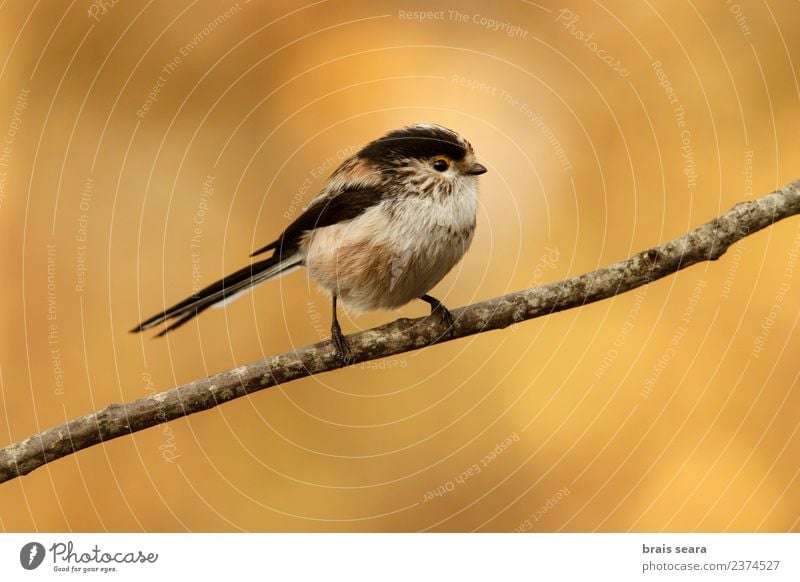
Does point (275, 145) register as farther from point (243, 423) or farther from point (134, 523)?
point (134, 523)

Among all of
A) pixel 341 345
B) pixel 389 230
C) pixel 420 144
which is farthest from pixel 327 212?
pixel 341 345

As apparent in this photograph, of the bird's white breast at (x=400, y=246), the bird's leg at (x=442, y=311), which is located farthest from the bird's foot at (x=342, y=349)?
the bird's leg at (x=442, y=311)

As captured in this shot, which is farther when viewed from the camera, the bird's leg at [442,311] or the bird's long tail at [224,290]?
the bird's long tail at [224,290]

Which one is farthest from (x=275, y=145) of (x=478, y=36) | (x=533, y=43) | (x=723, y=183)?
(x=723, y=183)

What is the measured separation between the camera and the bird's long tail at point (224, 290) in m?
2.51

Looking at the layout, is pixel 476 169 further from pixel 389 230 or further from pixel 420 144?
A: pixel 389 230

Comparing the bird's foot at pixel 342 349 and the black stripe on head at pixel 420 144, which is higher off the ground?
the black stripe on head at pixel 420 144

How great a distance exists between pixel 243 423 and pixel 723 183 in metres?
1.87

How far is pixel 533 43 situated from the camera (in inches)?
103

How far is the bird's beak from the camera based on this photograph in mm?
2498

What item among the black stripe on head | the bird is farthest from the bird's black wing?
the black stripe on head

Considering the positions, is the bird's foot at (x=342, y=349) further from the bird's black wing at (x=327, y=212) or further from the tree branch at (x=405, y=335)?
the bird's black wing at (x=327, y=212)

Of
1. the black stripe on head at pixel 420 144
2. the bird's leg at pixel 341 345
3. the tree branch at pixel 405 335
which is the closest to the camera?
the tree branch at pixel 405 335

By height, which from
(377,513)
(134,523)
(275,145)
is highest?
(275,145)
